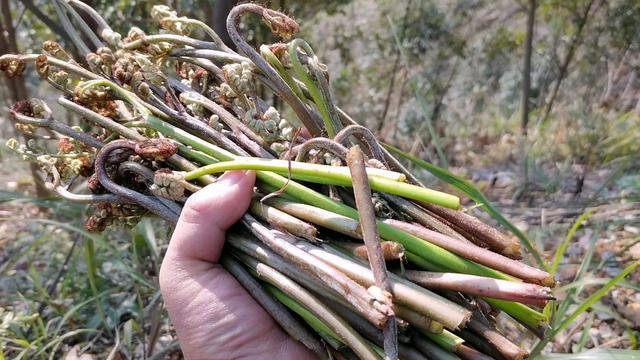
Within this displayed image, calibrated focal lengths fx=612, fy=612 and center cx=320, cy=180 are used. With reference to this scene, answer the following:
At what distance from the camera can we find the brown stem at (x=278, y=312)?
1.15 metres

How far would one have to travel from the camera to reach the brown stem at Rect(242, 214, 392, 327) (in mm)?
945

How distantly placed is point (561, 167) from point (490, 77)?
251cm

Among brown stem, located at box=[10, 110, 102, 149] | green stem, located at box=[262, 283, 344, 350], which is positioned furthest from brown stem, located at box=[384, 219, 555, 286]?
brown stem, located at box=[10, 110, 102, 149]

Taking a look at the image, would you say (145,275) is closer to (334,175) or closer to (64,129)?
(64,129)

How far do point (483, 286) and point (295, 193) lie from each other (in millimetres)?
392

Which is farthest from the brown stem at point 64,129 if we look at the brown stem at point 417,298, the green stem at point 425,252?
the brown stem at point 417,298

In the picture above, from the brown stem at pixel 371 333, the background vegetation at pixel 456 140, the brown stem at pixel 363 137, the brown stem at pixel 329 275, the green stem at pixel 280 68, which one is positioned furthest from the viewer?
the background vegetation at pixel 456 140

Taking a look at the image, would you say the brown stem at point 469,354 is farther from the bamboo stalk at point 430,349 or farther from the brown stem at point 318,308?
the brown stem at point 318,308

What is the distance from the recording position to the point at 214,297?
4.10ft

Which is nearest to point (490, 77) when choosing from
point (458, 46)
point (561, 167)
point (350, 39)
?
point (458, 46)

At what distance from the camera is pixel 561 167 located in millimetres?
3947

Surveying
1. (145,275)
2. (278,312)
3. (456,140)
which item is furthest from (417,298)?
(456,140)

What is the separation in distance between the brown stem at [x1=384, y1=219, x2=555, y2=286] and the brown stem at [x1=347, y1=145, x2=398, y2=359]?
96 millimetres

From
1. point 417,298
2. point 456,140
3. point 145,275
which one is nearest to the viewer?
point 417,298
